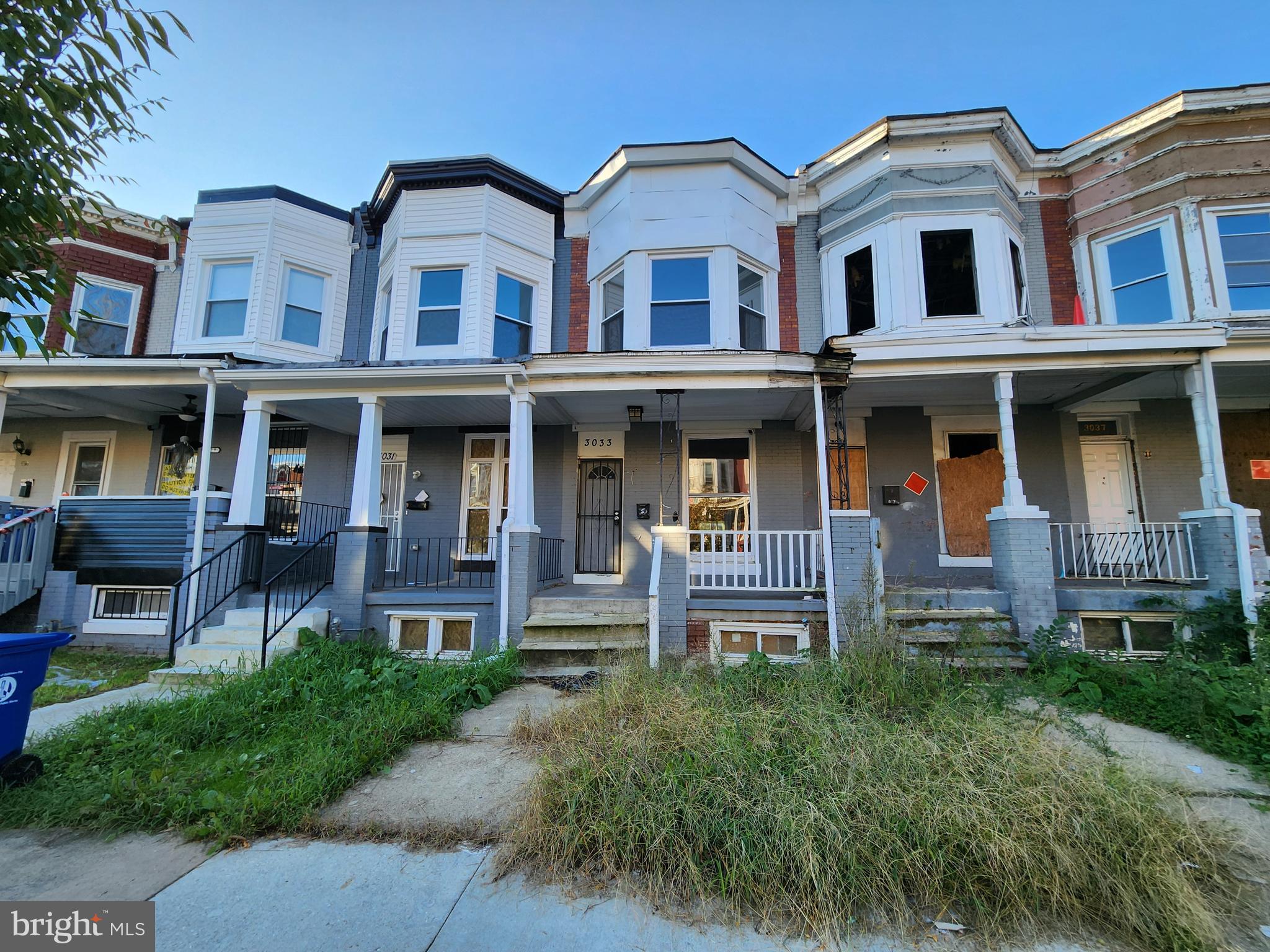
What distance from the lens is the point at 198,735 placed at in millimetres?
4426

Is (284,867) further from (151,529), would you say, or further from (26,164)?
(151,529)

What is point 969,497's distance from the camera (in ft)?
28.7

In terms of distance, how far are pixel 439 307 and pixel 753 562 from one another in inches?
255

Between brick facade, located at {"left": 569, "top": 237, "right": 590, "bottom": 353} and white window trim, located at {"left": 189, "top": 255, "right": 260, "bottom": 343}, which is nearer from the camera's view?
white window trim, located at {"left": 189, "top": 255, "right": 260, "bottom": 343}

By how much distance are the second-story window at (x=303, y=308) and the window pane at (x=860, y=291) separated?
9.16 meters

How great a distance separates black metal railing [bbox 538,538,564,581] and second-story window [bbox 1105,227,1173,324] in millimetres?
9304

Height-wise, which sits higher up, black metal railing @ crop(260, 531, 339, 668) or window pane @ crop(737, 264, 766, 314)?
window pane @ crop(737, 264, 766, 314)

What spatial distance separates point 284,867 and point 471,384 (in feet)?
18.8

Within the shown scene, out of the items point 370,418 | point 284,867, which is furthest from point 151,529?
point 284,867

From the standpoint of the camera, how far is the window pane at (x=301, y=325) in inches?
395

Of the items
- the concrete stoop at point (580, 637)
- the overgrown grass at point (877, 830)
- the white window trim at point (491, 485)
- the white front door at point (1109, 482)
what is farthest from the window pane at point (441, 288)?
the white front door at point (1109, 482)

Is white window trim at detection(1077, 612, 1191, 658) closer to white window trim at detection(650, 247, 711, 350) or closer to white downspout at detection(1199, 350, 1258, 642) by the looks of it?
white downspout at detection(1199, 350, 1258, 642)

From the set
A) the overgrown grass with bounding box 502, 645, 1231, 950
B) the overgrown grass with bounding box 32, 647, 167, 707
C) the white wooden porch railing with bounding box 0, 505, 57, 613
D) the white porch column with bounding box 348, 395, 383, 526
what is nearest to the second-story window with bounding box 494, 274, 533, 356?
the white porch column with bounding box 348, 395, 383, 526

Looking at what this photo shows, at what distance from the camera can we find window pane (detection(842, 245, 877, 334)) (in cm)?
905
